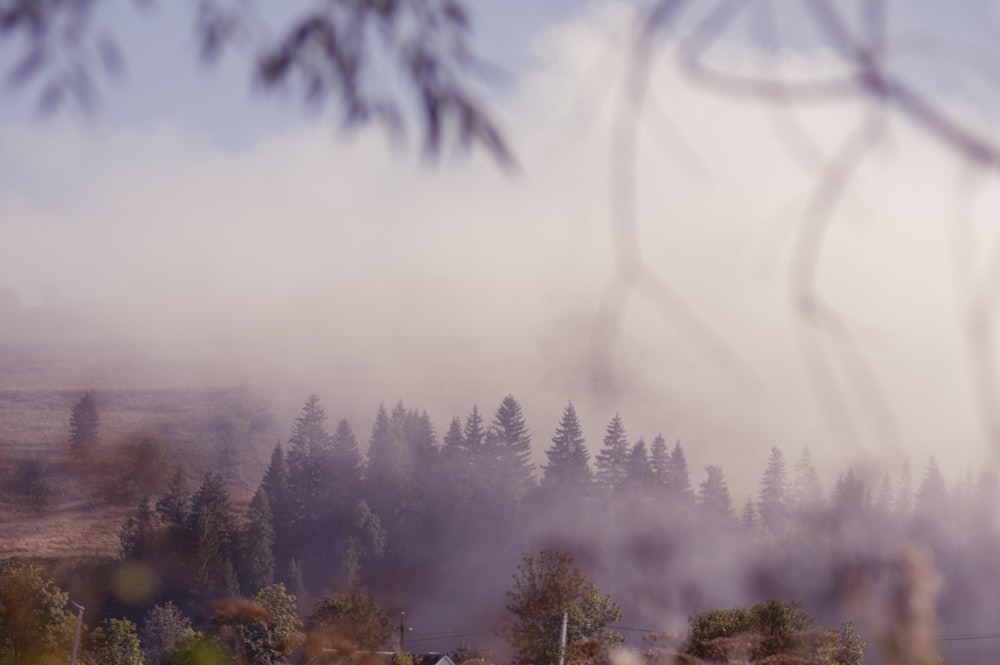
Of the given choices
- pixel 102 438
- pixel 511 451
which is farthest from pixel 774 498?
pixel 102 438

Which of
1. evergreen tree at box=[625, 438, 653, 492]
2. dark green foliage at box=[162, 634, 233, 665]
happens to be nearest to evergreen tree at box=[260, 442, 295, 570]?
evergreen tree at box=[625, 438, 653, 492]

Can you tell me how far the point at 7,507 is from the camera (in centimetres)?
Answer: 6444

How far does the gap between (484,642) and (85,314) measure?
78.6 m

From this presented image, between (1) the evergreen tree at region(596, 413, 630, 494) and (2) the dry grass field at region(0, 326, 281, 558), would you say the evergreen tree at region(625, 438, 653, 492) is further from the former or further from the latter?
(2) the dry grass field at region(0, 326, 281, 558)

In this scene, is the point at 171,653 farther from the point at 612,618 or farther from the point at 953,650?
the point at 953,650

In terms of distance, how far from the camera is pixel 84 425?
70.4 meters

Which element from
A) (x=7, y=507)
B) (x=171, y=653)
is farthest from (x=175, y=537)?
(x=171, y=653)

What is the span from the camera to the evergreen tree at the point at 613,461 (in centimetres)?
6719

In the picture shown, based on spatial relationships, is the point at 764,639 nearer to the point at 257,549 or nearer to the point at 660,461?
the point at 257,549

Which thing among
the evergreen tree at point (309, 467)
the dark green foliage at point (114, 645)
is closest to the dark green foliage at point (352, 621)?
the dark green foliage at point (114, 645)

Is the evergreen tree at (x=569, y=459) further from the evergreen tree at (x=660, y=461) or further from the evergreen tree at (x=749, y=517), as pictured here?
the evergreen tree at (x=749, y=517)

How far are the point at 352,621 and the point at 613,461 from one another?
35.9 m

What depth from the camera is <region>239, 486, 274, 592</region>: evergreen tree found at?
56.9 metres

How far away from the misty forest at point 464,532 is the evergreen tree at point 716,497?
15cm
